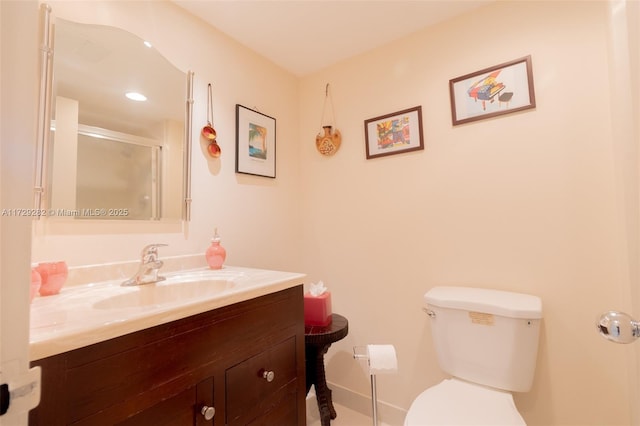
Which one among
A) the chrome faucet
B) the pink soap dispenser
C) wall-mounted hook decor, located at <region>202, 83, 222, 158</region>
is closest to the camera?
the chrome faucet

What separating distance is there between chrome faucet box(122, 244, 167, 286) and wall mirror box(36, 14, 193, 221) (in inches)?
6.8

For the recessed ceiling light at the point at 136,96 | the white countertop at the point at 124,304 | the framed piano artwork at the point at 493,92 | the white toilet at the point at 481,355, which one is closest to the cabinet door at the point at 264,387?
the white countertop at the point at 124,304

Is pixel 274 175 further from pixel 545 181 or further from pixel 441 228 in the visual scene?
pixel 545 181

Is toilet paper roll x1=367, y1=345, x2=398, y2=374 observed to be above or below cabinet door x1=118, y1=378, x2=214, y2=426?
above

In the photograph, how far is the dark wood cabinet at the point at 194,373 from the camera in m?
0.58

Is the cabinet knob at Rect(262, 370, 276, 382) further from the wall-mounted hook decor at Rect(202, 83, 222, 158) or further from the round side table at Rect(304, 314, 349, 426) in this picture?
the wall-mounted hook decor at Rect(202, 83, 222, 158)

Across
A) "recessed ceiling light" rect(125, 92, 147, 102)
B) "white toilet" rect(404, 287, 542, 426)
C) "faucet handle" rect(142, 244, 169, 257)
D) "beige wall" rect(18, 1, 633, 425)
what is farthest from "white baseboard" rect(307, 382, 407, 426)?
"recessed ceiling light" rect(125, 92, 147, 102)

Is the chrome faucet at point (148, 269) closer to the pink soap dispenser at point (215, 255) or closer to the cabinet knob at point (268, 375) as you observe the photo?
the pink soap dispenser at point (215, 255)

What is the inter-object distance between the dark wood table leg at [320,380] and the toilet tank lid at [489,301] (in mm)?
654

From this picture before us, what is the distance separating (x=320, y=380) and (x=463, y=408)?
78cm

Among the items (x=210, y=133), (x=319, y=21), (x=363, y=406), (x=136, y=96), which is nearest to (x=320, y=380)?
(x=363, y=406)

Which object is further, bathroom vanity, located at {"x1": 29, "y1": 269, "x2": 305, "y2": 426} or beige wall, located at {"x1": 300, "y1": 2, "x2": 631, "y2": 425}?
beige wall, located at {"x1": 300, "y1": 2, "x2": 631, "y2": 425}

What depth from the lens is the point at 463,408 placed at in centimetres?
101

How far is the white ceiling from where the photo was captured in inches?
55.8
